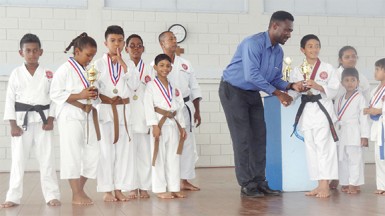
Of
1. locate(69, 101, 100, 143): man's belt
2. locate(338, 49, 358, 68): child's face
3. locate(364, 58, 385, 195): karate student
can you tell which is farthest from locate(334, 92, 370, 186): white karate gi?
locate(69, 101, 100, 143): man's belt

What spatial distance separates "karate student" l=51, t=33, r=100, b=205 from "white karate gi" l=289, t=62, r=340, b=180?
183cm

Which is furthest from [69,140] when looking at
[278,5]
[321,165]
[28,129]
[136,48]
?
[278,5]

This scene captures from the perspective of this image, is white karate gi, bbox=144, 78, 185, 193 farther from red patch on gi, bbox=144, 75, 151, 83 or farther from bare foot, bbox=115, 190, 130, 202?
bare foot, bbox=115, 190, 130, 202

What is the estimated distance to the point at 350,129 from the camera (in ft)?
17.3

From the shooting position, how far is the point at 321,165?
4.84m

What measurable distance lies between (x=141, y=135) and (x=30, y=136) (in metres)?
1.01

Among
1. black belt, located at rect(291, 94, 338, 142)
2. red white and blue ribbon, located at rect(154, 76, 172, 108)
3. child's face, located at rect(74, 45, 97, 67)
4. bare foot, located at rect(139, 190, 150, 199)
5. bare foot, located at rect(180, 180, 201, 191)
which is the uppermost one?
child's face, located at rect(74, 45, 97, 67)

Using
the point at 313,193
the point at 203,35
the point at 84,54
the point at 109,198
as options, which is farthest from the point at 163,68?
the point at 203,35

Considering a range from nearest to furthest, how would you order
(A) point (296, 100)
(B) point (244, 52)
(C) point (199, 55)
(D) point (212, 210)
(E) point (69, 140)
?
1. (D) point (212, 210)
2. (E) point (69, 140)
3. (B) point (244, 52)
4. (A) point (296, 100)
5. (C) point (199, 55)

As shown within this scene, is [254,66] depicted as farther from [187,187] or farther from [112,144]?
[187,187]

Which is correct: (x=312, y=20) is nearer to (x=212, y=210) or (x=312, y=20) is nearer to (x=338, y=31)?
(x=338, y=31)

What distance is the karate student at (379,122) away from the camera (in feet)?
16.4

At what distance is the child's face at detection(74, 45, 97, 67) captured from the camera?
4453mm

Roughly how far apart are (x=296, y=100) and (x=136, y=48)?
1.54 m
